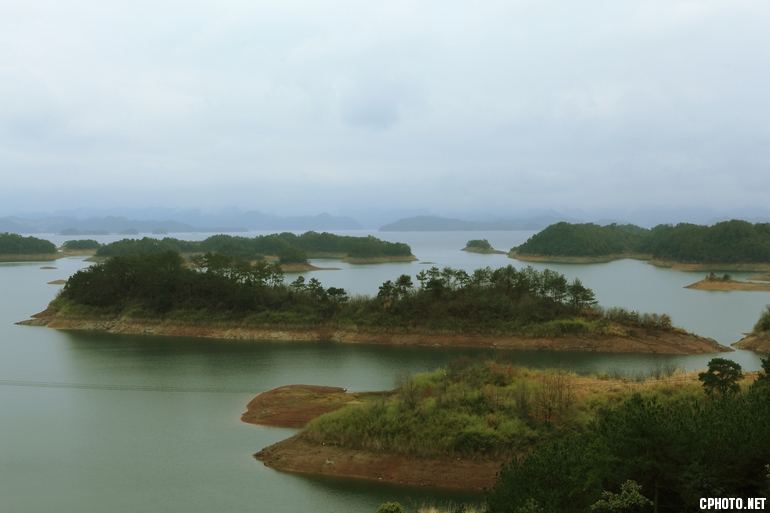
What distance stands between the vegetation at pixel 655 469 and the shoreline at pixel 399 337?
68.8ft

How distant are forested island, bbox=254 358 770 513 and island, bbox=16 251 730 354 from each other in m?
10.2

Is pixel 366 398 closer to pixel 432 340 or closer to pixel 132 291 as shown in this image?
pixel 432 340

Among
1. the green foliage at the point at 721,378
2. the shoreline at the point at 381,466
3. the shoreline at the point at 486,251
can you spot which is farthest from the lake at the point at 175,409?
the shoreline at the point at 486,251

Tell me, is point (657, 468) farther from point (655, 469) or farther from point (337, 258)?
point (337, 258)

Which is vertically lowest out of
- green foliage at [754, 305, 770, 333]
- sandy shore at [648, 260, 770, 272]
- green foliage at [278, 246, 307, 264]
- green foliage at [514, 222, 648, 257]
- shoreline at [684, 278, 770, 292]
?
green foliage at [754, 305, 770, 333]

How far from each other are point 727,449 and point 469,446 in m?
6.87

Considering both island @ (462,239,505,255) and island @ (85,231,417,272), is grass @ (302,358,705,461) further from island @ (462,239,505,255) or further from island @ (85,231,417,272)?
island @ (462,239,505,255)

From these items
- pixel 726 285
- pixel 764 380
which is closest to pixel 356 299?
pixel 764 380

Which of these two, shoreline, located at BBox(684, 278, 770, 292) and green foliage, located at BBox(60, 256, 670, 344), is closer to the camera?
green foliage, located at BBox(60, 256, 670, 344)

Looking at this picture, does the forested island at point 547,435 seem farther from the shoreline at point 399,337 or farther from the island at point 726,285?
the island at point 726,285

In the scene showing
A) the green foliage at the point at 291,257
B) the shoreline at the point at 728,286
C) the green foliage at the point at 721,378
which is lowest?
the green foliage at the point at 721,378

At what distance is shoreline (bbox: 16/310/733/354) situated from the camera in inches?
1168

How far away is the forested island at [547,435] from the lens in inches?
Answer: 341

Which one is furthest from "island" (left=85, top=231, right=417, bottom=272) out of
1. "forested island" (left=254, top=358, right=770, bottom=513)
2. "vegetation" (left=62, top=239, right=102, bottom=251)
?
"forested island" (left=254, top=358, right=770, bottom=513)
